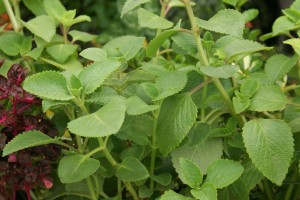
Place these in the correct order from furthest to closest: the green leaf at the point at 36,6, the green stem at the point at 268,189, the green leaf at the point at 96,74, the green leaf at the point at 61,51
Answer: the green leaf at the point at 36,6, the green leaf at the point at 61,51, the green stem at the point at 268,189, the green leaf at the point at 96,74

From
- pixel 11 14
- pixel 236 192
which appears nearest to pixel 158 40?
Answer: pixel 236 192

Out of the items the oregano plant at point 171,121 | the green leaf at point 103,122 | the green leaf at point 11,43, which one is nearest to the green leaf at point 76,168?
the oregano plant at point 171,121

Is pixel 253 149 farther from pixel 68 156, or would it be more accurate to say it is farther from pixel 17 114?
pixel 17 114

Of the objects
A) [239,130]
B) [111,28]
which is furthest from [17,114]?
[111,28]

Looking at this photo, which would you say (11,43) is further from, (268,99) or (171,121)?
(268,99)

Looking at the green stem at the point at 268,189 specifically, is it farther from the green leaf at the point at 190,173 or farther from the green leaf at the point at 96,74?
the green leaf at the point at 96,74

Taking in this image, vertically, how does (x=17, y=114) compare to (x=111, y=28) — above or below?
above
